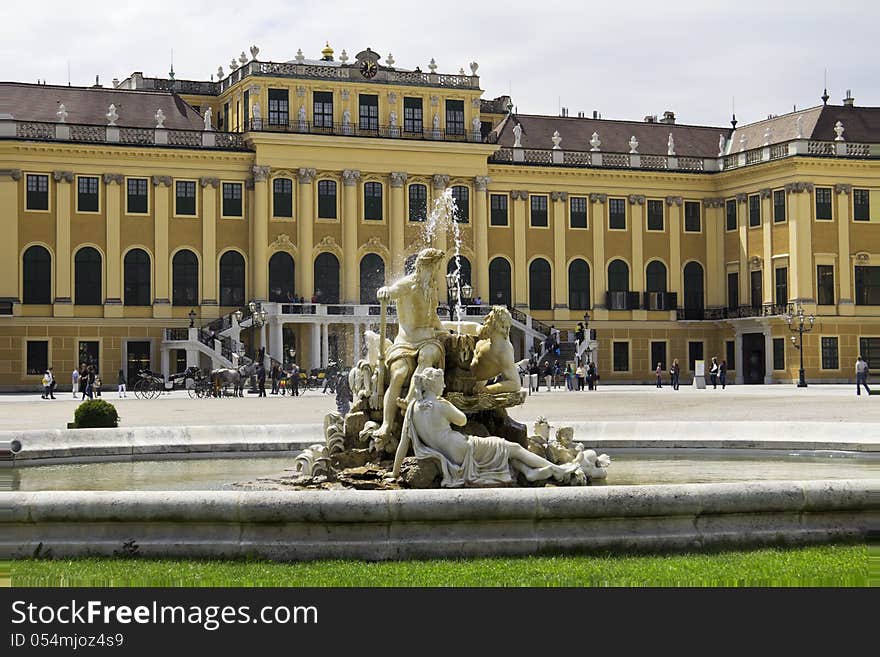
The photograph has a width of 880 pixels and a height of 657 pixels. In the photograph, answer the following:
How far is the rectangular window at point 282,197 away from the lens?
204 feet

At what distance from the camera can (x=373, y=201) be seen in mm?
63844

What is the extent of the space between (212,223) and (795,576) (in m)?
54.2

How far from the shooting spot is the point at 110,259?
5969 cm

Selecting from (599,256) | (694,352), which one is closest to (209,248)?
(599,256)

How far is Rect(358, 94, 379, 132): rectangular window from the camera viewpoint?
6388 centimetres

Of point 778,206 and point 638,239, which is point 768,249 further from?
point 638,239

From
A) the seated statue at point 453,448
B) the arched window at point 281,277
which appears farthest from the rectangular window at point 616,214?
the seated statue at point 453,448

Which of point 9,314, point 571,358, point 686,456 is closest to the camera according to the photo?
point 686,456

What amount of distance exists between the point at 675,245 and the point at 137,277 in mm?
26697

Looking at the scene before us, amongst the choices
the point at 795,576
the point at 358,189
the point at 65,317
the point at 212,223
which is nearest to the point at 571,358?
the point at 358,189

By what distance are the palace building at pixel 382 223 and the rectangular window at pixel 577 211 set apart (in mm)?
109

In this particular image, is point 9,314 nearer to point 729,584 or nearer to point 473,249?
point 473,249

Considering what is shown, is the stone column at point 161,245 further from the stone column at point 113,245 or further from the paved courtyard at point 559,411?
the paved courtyard at point 559,411

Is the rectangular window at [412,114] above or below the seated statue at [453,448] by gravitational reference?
above
